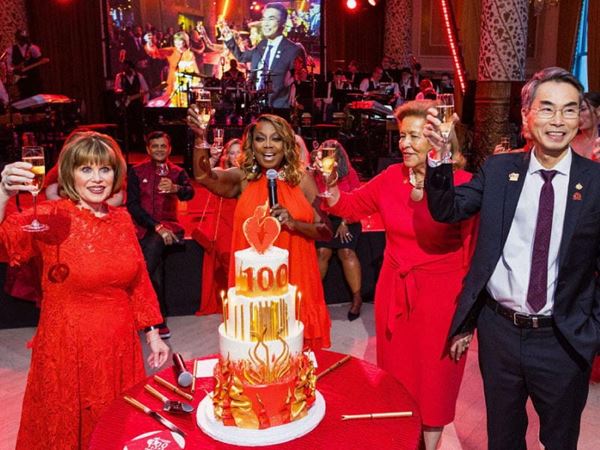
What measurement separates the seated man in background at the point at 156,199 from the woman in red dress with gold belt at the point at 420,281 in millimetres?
2405

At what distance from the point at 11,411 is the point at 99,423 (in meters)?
2.10

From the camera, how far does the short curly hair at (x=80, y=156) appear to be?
2260mm

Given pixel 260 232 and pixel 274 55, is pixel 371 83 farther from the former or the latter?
pixel 260 232

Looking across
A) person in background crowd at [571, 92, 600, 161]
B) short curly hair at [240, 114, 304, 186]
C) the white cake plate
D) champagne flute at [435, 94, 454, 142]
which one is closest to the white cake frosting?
the white cake plate

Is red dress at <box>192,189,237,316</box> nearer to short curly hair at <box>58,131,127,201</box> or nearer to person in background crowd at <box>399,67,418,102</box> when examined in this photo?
short curly hair at <box>58,131,127,201</box>

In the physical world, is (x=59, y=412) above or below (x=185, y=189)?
below

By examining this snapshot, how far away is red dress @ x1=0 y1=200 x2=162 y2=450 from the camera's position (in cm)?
225

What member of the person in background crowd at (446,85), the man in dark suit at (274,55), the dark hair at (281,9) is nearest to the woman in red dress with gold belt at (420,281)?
the person in background crowd at (446,85)

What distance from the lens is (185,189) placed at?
4852 mm

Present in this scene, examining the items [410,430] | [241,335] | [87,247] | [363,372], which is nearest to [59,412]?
[87,247]

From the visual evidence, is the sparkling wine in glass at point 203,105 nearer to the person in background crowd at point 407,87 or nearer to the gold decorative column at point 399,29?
the person in background crowd at point 407,87

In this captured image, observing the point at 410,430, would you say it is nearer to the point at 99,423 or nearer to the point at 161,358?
the point at 99,423

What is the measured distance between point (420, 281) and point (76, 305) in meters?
1.41

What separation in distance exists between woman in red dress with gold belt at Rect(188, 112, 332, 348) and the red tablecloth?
1.02m
